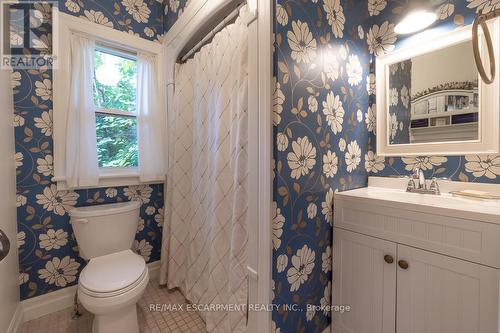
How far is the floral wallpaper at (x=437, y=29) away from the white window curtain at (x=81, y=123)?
194 cm

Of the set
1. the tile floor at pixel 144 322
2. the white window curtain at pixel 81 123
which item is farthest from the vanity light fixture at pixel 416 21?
the tile floor at pixel 144 322

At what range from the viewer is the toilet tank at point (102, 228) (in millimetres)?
1464

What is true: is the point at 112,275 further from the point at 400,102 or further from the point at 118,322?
the point at 400,102

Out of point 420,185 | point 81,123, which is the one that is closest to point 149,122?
point 81,123

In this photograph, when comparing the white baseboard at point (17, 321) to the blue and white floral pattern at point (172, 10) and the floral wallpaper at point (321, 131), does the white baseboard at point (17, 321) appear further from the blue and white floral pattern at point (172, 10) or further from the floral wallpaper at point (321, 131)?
the blue and white floral pattern at point (172, 10)

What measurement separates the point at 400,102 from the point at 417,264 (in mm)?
959

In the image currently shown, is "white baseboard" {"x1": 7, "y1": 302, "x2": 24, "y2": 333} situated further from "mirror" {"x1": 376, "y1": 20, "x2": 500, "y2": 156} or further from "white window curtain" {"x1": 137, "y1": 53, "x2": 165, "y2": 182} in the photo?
"mirror" {"x1": 376, "y1": 20, "x2": 500, "y2": 156}

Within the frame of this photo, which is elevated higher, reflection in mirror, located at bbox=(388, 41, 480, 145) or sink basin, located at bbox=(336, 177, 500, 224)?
reflection in mirror, located at bbox=(388, 41, 480, 145)

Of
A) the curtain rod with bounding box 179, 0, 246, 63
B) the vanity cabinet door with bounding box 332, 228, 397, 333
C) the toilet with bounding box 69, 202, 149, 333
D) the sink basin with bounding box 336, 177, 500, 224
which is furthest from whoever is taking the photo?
the curtain rod with bounding box 179, 0, 246, 63

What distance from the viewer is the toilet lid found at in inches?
46.7

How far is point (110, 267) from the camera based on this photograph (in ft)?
4.49

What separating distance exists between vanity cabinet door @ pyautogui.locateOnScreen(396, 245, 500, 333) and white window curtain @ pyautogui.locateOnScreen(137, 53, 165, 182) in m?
1.74

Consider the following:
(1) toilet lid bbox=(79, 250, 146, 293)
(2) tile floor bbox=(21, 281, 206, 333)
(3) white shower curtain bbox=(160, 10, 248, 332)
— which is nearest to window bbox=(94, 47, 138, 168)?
(3) white shower curtain bbox=(160, 10, 248, 332)

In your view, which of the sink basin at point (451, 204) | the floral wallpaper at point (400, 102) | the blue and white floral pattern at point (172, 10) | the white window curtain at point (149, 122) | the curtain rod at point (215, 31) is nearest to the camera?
the sink basin at point (451, 204)
